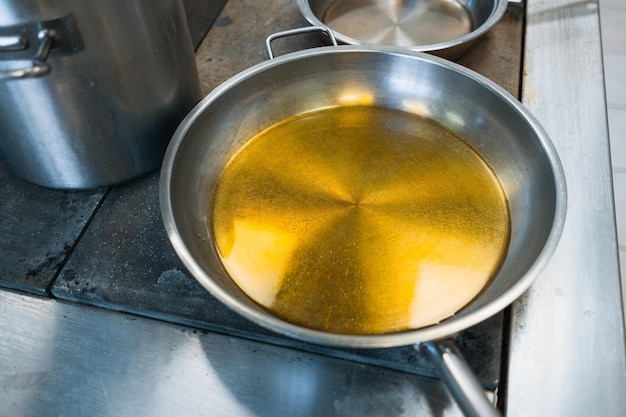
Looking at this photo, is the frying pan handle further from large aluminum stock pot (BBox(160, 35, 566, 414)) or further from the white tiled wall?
the white tiled wall

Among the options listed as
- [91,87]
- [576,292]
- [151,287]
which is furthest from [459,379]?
[91,87]

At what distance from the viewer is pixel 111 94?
51cm

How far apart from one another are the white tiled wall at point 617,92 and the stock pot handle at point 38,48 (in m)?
1.04

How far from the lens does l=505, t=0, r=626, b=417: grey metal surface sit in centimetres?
44

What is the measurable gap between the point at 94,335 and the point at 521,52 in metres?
0.67

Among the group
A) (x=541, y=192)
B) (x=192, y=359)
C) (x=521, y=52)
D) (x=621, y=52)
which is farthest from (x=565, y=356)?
(x=621, y=52)

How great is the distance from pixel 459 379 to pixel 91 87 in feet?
1.33

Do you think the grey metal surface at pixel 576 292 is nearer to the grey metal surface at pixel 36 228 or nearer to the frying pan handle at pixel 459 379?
the frying pan handle at pixel 459 379

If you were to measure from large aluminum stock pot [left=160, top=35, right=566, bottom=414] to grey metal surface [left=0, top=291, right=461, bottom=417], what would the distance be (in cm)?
6

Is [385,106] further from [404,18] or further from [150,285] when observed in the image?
[150,285]

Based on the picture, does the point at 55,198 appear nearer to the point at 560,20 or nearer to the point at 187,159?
the point at 187,159

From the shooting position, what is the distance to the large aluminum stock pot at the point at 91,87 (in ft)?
1.39

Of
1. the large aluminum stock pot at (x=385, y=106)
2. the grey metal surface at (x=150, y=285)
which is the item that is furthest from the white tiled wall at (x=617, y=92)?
the grey metal surface at (x=150, y=285)

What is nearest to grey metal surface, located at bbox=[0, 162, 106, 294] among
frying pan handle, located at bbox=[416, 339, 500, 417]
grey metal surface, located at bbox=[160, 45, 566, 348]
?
grey metal surface, located at bbox=[160, 45, 566, 348]
